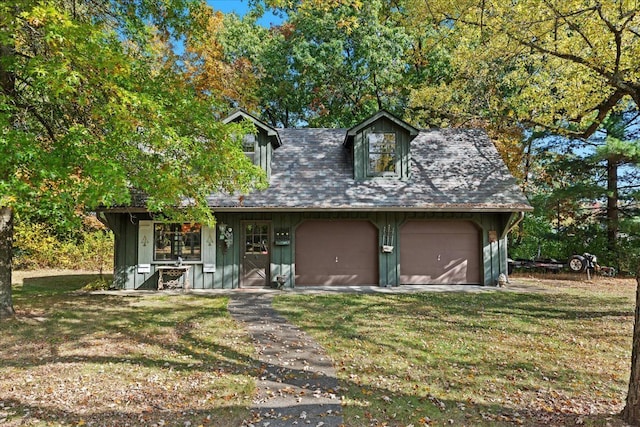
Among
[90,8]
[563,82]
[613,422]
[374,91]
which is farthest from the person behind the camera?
[374,91]

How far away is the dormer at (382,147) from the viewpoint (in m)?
13.3

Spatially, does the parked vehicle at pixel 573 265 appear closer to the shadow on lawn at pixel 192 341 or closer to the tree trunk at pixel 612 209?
the tree trunk at pixel 612 209

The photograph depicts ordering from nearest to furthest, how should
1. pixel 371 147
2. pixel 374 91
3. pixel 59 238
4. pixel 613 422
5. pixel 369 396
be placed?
pixel 613 422
pixel 369 396
pixel 371 147
pixel 59 238
pixel 374 91

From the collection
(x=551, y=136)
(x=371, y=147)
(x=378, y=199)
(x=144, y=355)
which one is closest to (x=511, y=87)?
(x=551, y=136)

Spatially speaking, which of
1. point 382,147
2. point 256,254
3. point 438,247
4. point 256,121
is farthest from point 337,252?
point 256,121

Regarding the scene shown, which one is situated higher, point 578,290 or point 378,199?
point 378,199

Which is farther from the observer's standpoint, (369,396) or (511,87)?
(511,87)

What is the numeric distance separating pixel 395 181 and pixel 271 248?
4628 millimetres

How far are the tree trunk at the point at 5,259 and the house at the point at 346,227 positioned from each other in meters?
3.58

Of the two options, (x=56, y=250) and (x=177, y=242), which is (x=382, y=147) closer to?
(x=177, y=242)

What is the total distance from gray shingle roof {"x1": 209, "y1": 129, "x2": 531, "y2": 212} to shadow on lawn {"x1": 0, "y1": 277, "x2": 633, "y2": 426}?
2.90 m

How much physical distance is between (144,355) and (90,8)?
23.5 ft

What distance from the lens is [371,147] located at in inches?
528

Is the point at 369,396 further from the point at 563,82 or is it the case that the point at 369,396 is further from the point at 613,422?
the point at 563,82
